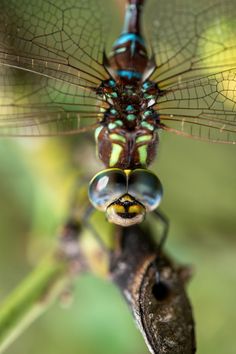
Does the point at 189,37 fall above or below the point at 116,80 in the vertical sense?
above

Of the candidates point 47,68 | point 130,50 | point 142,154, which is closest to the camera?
point 142,154

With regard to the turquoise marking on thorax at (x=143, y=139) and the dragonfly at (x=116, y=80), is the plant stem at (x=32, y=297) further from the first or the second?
the turquoise marking on thorax at (x=143, y=139)

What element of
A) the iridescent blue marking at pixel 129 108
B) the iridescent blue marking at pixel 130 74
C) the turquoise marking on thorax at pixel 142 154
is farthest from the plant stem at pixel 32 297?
the iridescent blue marking at pixel 130 74

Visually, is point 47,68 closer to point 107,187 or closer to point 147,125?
point 147,125

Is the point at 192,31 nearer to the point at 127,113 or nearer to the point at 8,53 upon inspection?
the point at 127,113

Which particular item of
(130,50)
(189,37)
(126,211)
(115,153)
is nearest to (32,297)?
(126,211)

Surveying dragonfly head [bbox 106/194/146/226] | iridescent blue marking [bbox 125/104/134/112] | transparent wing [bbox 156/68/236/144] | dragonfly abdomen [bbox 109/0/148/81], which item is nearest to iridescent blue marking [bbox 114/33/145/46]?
dragonfly abdomen [bbox 109/0/148/81]
